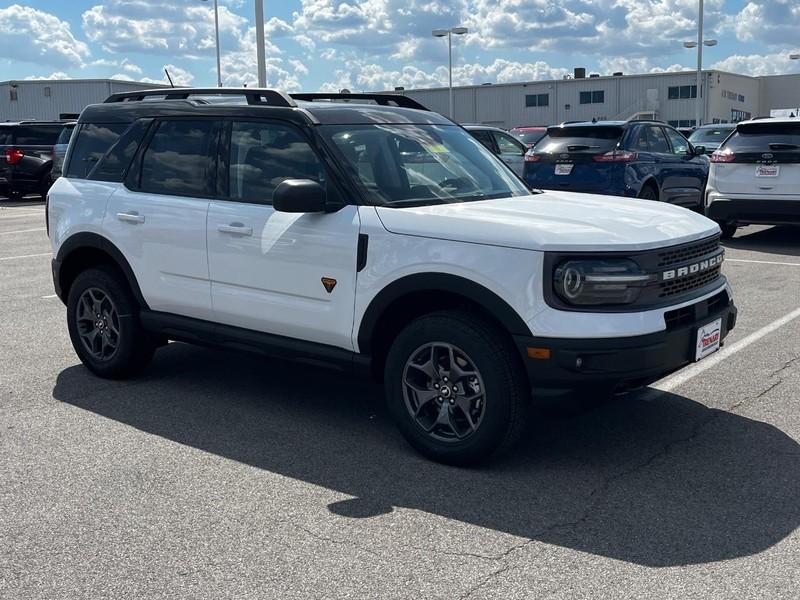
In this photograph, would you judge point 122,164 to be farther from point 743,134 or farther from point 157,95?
point 743,134

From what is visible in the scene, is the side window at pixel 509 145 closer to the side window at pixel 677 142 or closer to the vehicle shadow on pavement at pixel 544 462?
the side window at pixel 677 142

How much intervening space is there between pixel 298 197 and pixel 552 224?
1.26 meters

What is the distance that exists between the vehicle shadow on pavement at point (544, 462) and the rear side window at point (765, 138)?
780 cm

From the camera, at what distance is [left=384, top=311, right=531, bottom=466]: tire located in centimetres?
438

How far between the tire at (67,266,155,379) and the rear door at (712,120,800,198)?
8959 mm

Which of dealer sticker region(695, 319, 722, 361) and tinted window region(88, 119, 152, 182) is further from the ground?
tinted window region(88, 119, 152, 182)

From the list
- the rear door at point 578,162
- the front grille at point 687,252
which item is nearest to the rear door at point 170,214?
the front grille at point 687,252

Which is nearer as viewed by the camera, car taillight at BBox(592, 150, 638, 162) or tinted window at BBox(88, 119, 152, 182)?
tinted window at BBox(88, 119, 152, 182)

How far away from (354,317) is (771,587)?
233 cm

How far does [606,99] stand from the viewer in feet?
215

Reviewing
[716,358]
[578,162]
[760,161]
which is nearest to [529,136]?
[578,162]

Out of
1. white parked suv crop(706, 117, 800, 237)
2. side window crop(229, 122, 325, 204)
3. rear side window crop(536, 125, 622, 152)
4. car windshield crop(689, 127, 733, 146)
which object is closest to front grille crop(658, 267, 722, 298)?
side window crop(229, 122, 325, 204)

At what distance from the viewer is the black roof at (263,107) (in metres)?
5.28

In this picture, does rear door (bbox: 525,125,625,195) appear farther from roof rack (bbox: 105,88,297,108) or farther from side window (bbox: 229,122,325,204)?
side window (bbox: 229,122,325,204)
